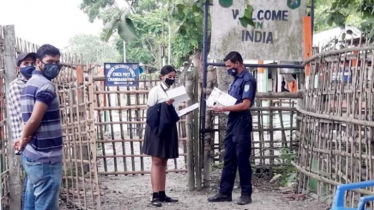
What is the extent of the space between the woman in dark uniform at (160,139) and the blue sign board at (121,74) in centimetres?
196

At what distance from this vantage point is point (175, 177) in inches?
318

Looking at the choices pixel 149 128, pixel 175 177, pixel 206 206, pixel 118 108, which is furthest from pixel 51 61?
pixel 175 177

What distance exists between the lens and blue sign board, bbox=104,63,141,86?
26.4 ft

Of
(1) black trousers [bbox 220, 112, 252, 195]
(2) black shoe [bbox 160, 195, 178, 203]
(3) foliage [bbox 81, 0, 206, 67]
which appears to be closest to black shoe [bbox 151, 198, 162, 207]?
(2) black shoe [bbox 160, 195, 178, 203]

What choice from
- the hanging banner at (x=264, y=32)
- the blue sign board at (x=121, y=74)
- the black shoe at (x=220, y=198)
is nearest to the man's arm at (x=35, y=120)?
the black shoe at (x=220, y=198)

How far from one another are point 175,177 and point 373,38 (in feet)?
12.4

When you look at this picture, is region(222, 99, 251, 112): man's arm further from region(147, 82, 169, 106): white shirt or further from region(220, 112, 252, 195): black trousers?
region(147, 82, 169, 106): white shirt

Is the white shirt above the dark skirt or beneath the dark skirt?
above

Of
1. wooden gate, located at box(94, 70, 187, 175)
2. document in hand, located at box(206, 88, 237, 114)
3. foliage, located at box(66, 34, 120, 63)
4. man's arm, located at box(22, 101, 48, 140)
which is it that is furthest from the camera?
foliage, located at box(66, 34, 120, 63)

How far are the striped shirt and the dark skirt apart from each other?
203cm

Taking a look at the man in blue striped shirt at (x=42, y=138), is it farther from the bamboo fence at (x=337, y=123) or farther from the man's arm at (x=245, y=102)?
the bamboo fence at (x=337, y=123)

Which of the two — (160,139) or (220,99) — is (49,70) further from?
(220,99)

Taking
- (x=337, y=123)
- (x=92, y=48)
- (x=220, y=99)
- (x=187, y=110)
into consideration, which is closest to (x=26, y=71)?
(x=187, y=110)

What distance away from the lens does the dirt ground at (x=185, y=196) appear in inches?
238
